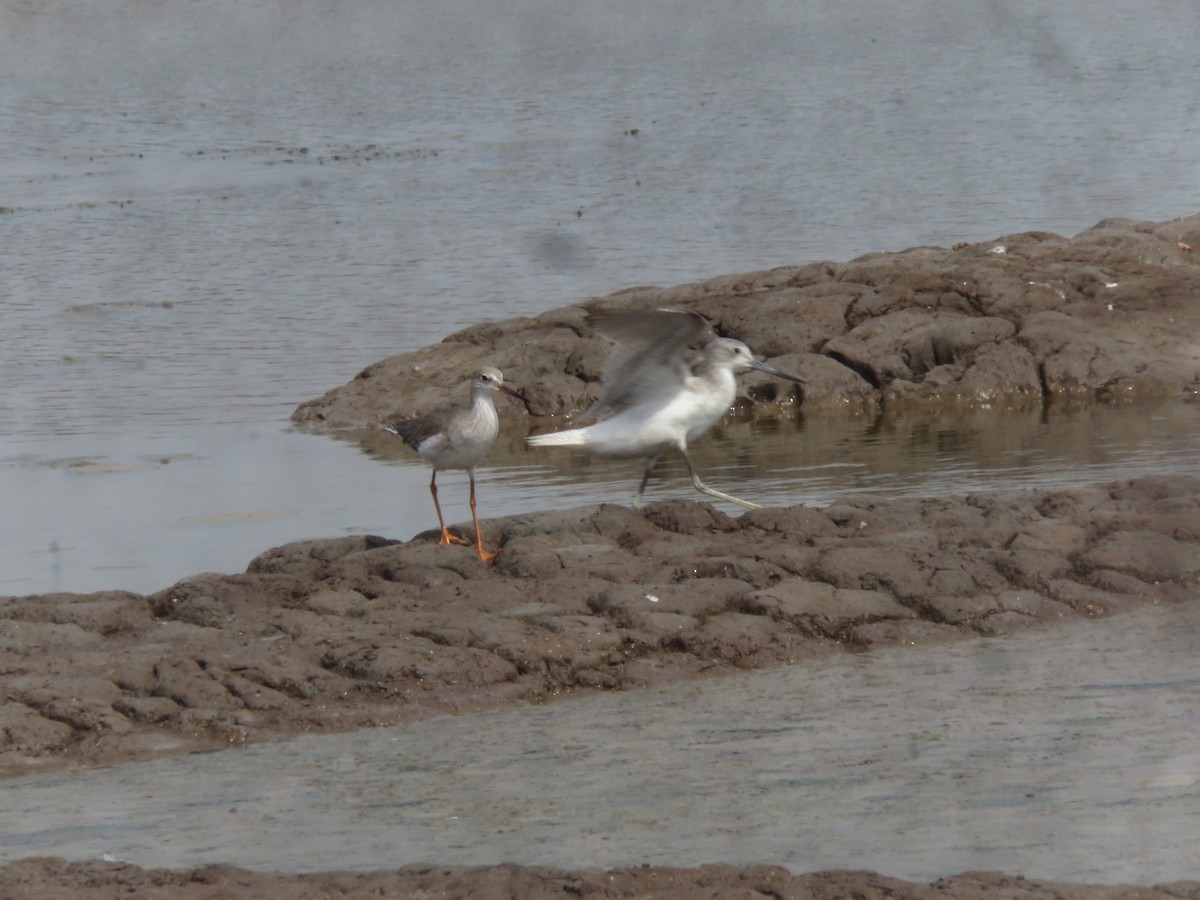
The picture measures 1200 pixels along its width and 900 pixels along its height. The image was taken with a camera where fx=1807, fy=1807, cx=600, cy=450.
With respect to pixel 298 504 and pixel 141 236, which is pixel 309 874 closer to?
pixel 298 504

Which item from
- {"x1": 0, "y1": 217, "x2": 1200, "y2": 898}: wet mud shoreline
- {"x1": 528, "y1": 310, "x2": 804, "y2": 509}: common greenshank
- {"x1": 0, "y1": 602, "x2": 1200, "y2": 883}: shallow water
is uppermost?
{"x1": 528, "y1": 310, "x2": 804, "y2": 509}: common greenshank

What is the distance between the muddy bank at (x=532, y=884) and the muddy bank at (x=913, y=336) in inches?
338

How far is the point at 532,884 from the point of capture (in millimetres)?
4391

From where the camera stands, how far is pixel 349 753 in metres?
5.89

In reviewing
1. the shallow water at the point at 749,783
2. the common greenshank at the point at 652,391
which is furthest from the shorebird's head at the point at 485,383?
the shallow water at the point at 749,783

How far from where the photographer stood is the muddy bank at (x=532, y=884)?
4.13 metres

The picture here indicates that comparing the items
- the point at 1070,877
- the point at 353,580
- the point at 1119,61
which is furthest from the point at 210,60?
the point at 1070,877

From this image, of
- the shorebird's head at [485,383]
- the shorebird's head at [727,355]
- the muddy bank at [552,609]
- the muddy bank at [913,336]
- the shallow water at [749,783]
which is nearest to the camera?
the shallow water at [749,783]

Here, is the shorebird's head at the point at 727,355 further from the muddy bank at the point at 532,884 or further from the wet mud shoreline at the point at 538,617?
the muddy bank at the point at 532,884

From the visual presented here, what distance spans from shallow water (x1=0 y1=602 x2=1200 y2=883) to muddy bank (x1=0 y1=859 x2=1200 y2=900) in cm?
15

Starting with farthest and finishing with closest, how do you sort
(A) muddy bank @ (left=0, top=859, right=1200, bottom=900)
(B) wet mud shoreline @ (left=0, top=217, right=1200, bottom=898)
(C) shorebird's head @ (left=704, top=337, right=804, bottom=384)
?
(C) shorebird's head @ (left=704, top=337, right=804, bottom=384), (B) wet mud shoreline @ (left=0, top=217, right=1200, bottom=898), (A) muddy bank @ (left=0, top=859, right=1200, bottom=900)

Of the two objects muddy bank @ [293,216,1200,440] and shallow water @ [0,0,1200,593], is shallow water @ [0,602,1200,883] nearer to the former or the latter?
shallow water @ [0,0,1200,593]

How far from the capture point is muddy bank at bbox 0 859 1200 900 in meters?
4.13

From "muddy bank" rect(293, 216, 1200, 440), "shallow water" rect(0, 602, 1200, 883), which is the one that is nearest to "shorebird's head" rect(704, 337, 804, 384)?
"shallow water" rect(0, 602, 1200, 883)
